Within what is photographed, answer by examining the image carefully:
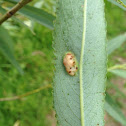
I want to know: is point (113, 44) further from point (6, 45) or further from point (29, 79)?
point (29, 79)

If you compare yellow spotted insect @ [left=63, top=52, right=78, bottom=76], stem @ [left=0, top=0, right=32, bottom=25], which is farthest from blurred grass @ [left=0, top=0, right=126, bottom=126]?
yellow spotted insect @ [left=63, top=52, right=78, bottom=76]

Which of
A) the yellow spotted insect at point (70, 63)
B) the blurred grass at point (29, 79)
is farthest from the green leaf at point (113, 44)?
the yellow spotted insect at point (70, 63)

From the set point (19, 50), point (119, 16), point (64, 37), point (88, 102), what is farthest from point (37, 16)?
point (119, 16)

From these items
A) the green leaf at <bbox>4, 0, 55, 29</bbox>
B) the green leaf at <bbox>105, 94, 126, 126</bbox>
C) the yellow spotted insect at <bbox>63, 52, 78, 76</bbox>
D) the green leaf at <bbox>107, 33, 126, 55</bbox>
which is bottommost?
the green leaf at <bbox>105, 94, 126, 126</bbox>

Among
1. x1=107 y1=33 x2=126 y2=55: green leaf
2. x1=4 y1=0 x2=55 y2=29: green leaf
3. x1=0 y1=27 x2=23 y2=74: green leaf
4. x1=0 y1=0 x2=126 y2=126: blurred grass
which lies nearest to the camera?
x1=4 y1=0 x2=55 y2=29: green leaf

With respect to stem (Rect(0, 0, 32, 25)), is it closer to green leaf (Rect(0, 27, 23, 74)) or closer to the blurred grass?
green leaf (Rect(0, 27, 23, 74))

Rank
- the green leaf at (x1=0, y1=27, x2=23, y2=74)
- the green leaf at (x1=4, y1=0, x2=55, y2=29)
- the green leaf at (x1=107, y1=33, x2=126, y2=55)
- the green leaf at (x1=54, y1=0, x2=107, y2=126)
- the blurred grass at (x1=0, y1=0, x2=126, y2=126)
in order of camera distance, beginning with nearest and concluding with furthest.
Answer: the green leaf at (x1=54, y1=0, x2=107, y2=126), the green leaf at (x1=4, y1=0, x2=55, y2=29), the green leaf at (x1=0, y1=27, x2=23, y2=74), the green leaf at (x1=107, y1=33, x2=126, y2=55), the blurred grass at (x1=0, y1=0, x2=126, y2=126)
